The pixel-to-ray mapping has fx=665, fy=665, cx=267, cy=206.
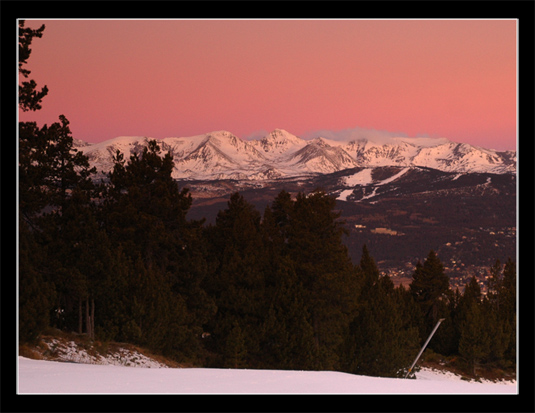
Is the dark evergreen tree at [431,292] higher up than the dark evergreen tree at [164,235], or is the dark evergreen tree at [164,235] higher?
the dark evergreen tree at [164,235]

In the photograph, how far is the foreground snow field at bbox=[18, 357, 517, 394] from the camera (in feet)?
37.0

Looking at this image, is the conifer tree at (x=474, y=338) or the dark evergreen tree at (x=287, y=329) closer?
the dark evergreen tree at (x=287, y=329)

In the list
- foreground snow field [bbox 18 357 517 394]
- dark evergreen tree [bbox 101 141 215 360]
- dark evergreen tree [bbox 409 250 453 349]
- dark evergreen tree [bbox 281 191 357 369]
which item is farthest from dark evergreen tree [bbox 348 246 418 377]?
foreground snow field [bbox 18 357 517 394]

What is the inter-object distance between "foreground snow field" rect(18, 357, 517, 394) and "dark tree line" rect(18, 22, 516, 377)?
7689 mm

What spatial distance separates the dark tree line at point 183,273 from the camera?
26969mm

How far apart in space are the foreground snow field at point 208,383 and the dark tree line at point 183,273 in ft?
25.2

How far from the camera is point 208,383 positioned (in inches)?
474

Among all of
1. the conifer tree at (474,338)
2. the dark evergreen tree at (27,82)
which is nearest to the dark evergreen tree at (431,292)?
the conifer tree at (474,338)

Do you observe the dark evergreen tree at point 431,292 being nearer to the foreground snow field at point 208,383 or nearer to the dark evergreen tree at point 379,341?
the dark evergreen tree at point 379,341

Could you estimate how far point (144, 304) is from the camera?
30797mm

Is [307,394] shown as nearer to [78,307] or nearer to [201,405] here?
[201,405]

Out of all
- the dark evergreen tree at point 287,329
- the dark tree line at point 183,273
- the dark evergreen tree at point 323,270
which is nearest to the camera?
the dark tree line at point 183,273

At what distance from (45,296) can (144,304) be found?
10479 mm

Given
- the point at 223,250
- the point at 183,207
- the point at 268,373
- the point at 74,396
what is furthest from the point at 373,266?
the point at 74,396
